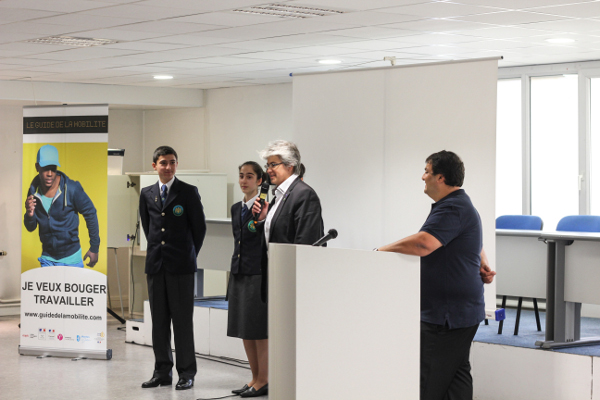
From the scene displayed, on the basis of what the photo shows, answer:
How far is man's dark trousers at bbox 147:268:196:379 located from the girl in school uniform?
1.34ft

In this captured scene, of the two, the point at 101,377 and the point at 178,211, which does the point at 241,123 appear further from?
the point at 101,377

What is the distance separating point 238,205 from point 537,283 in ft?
7.88

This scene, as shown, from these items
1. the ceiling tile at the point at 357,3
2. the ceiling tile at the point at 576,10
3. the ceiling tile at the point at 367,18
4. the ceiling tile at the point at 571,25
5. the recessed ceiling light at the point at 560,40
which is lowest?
the ceiling tile at the point at 357,3

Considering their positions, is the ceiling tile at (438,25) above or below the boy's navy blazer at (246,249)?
above

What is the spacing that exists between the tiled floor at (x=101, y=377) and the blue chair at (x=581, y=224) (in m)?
3.07

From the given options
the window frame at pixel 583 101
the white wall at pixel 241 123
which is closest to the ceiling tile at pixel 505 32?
→ the window frame at pixel 583 101

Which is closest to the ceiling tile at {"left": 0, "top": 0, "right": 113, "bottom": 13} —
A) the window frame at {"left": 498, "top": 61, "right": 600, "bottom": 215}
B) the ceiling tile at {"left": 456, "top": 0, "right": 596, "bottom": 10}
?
the ceiling tile at {"left": 456, "top": 0, "right": 596, "bottom": 10}

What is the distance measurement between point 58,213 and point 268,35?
259 centimetres

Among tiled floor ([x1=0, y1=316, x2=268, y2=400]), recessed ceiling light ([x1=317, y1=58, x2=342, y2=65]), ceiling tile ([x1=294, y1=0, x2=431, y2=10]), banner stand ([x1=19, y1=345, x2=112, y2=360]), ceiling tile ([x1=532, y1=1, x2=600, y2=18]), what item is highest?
recessed ceiling light ([x1=317, y1=58, x2=342, y2=65])

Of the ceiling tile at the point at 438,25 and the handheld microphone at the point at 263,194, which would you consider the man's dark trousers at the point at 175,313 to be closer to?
the handheld microphone at the point at 263,194

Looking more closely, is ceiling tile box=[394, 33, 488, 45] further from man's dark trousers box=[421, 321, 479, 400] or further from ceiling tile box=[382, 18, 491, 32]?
man's dark trousers box=[421, 321, 479, 400]

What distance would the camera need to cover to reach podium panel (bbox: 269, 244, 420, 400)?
2707 millimetres

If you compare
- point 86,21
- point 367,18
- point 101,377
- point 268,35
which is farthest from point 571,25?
point 101,377

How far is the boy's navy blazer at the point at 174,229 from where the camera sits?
219 inches
